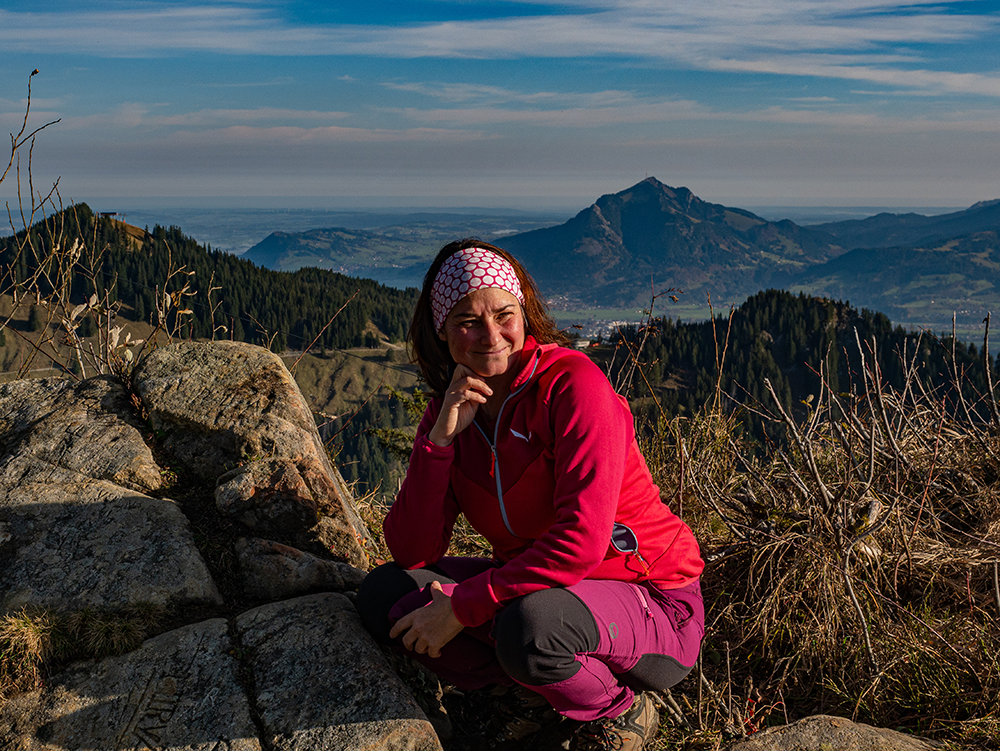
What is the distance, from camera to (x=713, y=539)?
477 centimetres

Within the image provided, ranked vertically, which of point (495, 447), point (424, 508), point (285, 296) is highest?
point (495, 447)

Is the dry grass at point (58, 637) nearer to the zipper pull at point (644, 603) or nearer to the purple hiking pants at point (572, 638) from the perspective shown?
the purple hiking pants at point (572, 638)

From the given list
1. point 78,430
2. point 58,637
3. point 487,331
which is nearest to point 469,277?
point 487,331

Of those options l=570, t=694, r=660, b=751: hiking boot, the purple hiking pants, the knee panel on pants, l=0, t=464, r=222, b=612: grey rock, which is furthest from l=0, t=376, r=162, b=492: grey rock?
l=570, t=694, r=660, b=751: hiking boot

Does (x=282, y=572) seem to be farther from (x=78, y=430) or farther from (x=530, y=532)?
(x=78, y=430)

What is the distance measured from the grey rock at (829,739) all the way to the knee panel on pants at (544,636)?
1.10 meters

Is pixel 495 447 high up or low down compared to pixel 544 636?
up

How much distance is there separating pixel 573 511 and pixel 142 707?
6.62 ft

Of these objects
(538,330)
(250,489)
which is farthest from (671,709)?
(250,489)

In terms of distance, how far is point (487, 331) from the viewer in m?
3.09

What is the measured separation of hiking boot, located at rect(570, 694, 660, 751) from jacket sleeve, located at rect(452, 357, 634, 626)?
0.76m

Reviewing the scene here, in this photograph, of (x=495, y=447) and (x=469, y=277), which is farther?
(x=495, y=447)

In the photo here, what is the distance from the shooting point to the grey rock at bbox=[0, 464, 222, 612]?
3410 mm

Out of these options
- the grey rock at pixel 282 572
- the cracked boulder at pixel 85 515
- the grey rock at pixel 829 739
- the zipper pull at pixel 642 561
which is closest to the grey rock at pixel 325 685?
the grey rock at pixel 282 572
